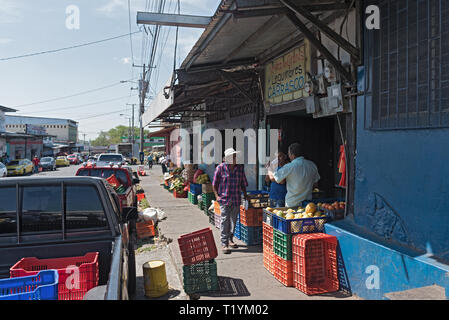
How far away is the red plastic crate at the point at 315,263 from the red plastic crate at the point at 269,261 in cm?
57

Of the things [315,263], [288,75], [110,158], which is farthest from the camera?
[110,158]

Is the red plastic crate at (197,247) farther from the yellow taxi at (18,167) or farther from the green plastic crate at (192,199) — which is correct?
the yellow taxi at (18,167)

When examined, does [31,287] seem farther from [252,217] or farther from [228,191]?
[252,217]

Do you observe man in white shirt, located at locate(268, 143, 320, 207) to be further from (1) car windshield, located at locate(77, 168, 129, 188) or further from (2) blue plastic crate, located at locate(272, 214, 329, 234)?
(1) car windshield, located at locate(77, 168, 129, 188)

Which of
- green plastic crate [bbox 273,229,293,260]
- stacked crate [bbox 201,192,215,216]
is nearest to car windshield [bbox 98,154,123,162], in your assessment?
stacked crate [bbox 201,192,215,216]

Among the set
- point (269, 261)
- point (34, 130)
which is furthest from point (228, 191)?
point (34, 130)

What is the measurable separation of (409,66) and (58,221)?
438cm

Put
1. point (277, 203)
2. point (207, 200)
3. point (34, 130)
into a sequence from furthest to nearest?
1. point (34, 130)
2. point (207, 200)
3. point (277, 203)

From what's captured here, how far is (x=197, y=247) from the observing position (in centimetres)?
494

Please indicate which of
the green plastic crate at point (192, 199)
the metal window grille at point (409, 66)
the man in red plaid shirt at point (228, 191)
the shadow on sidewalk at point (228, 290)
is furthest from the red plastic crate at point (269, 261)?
the green plastic crate at point (192, 199)

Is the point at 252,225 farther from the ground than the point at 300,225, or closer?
closer

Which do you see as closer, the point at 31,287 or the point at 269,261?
the point at 31,287
